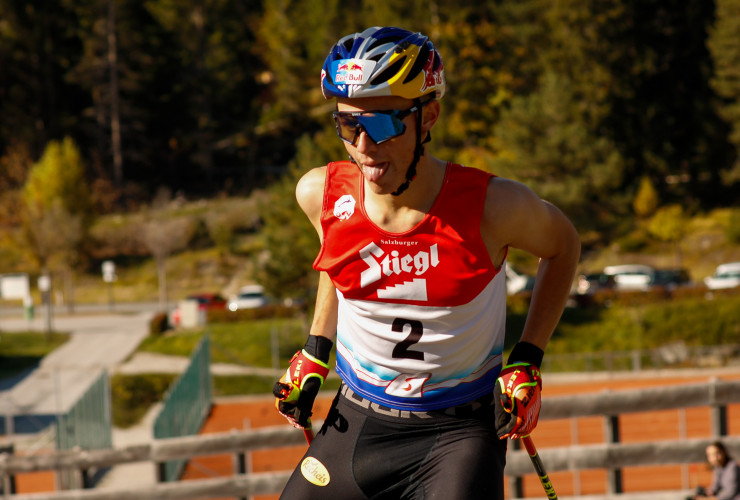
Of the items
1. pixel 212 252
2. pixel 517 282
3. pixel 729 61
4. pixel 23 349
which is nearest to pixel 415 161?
pixel 517 282

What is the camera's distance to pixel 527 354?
396 centimetres

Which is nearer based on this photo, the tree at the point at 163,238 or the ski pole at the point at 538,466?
the ski pole at the point at 538,466

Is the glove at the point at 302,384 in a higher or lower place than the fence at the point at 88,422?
higher

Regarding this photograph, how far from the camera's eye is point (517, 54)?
57.6 meters

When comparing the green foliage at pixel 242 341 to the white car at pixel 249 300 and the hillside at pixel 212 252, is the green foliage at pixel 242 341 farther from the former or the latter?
the hillside at pixel 212 252

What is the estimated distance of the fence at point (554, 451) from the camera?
7.21 metres

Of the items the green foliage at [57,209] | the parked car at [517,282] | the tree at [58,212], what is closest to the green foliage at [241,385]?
the parked car at [517,282]

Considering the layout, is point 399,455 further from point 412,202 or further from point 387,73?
point 387,73

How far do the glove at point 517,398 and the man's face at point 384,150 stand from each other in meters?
0.91

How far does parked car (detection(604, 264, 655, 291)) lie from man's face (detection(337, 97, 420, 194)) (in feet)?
136

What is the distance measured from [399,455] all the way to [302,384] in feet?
2.24

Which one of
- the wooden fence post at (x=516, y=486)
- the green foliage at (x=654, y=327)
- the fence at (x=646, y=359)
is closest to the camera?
the wooden fence post at (x=516, y=486)

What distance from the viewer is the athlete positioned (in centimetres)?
363

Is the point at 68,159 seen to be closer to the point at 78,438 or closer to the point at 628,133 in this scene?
the point at 628,133
